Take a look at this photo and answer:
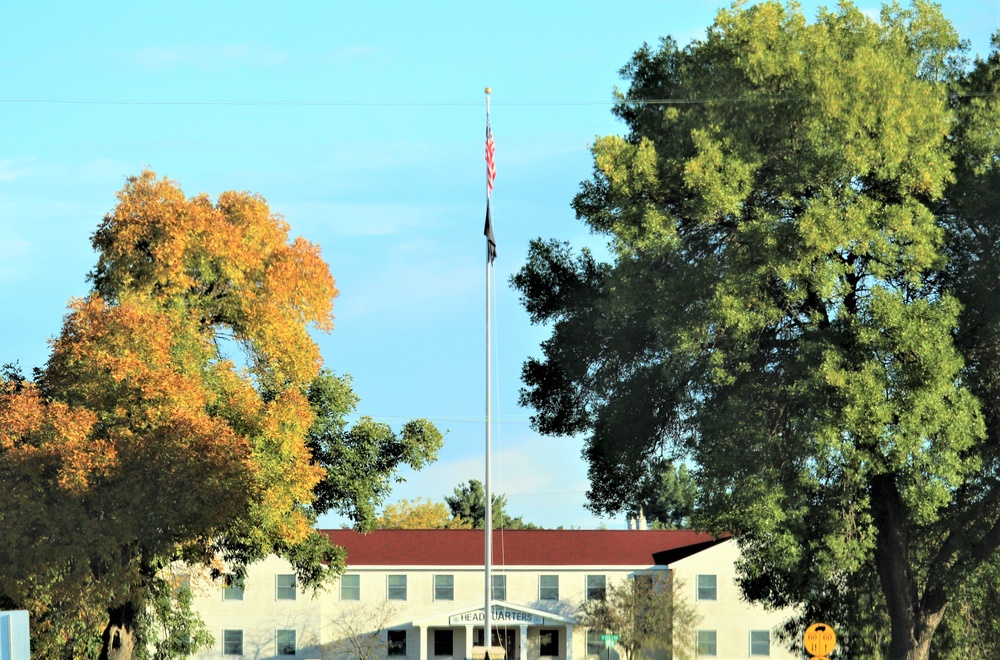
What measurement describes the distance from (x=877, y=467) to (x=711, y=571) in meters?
45.8

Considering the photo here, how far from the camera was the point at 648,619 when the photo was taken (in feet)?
231

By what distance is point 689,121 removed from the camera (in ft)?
102

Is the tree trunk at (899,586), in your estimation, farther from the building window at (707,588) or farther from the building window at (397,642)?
the building window at (397,642)

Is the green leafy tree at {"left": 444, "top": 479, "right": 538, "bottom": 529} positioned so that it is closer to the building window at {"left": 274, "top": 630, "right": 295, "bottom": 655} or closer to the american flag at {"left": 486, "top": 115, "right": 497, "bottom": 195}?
Result: the building window at {"left": 274, "top": 630, "right": 295, "bottom": 655}

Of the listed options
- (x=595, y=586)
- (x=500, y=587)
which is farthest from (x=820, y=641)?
(x=500, y=587)

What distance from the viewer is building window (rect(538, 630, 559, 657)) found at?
7500cm

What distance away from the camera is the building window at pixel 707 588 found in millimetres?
73312

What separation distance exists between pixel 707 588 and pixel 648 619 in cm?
444

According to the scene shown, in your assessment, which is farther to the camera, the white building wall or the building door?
the building door

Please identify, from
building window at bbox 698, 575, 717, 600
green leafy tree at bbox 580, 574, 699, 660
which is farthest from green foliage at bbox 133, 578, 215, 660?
building window at bbox 698, 575, 717, 600

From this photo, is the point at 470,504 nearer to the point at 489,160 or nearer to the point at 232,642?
the point at 232,642

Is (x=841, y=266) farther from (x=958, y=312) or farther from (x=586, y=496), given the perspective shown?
(x=586, y=496)

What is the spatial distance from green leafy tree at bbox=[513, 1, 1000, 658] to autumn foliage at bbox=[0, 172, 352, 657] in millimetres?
10250

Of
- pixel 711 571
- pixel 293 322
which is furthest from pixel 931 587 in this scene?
pixel 711 571
